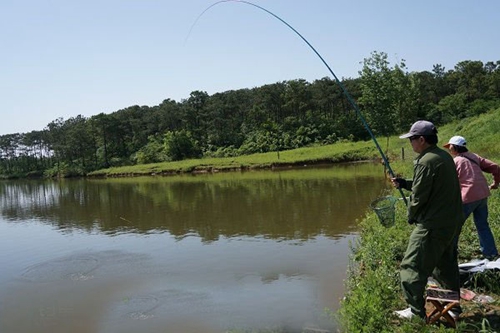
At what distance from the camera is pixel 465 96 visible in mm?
59812

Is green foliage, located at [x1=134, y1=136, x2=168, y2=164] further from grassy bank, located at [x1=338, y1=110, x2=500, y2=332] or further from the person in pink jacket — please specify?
the person in pink jacket

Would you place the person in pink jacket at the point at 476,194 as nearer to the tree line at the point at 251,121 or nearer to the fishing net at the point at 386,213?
the fishing net at the point at 386,213

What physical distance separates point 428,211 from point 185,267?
25.5ft

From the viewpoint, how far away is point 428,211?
4449 mm

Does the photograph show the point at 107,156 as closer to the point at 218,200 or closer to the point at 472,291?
the point at 218,200

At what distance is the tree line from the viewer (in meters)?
55.2

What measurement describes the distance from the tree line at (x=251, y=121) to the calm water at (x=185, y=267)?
26.8 metres

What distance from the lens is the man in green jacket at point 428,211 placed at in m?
4.38

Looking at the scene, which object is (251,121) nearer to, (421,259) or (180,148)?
(180,148)

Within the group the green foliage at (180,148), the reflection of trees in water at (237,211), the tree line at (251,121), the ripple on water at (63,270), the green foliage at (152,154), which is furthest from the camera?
the green foliage at (152,154)

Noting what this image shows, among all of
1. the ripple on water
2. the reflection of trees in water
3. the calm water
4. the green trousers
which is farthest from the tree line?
the green trousers

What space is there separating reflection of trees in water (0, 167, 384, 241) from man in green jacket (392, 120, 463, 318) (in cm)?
856

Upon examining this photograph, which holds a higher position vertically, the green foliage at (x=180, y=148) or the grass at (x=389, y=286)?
the green foliage at (x=180, y=148)

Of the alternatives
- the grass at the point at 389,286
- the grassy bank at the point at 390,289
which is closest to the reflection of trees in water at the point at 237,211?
the grass at the point at 389,286
